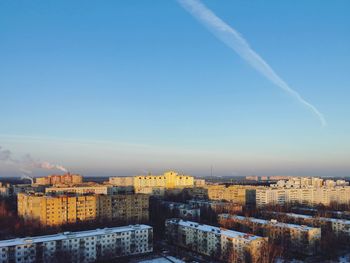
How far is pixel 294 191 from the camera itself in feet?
86.8

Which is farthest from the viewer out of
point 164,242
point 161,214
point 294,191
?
point 294,191

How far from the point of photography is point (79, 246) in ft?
34.9

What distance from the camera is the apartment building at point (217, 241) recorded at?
10.3 m

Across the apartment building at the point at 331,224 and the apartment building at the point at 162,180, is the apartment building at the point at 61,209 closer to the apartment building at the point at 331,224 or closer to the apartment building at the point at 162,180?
the apartment building at the point at 331,224

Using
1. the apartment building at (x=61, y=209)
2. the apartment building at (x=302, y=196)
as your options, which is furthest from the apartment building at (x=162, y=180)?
the apartment building at (x=61, y=209)

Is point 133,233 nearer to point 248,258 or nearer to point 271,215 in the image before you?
point 248,258

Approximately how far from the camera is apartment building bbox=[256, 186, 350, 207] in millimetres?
25328

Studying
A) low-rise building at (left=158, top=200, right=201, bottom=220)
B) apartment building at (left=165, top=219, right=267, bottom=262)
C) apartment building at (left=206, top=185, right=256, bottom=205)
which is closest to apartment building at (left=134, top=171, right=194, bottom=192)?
apartment building at (left=206, top=185, right=256, bottom=205)

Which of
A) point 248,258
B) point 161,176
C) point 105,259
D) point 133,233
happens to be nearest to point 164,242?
point 133,233

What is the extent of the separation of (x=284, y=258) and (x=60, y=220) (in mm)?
8828

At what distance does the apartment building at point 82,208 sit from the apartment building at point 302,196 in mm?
11328

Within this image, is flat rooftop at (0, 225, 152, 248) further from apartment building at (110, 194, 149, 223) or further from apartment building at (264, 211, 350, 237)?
apartment building at (264, 211, 350, 237)

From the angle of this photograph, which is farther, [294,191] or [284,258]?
[294,191]

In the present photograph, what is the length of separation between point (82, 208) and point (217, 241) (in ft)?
21.9
